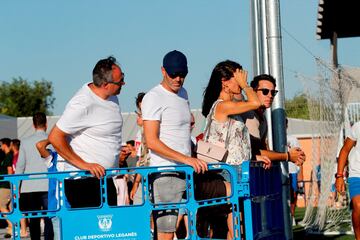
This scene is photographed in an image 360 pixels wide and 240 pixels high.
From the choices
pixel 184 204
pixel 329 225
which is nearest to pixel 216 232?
pixel 184 204

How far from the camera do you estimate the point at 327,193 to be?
17.0m

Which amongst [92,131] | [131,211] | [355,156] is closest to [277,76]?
[355,156]

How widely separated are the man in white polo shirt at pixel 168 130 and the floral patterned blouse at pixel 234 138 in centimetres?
38

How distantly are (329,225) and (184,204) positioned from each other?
31.7ft

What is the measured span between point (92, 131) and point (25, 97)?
260ft

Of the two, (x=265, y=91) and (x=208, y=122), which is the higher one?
(x=265, y=91)

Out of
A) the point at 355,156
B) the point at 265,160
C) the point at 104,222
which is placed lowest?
the point at 104,222

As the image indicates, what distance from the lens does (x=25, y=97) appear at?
86125 mm

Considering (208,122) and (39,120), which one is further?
(39,120)

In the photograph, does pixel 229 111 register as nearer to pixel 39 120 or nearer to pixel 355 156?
pixel 355 156

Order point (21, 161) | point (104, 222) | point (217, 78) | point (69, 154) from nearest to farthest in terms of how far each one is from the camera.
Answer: point (104, 222)
point (69, 154)
point (217, 78)
point (21, 161)

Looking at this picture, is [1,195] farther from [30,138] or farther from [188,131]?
[188,131]

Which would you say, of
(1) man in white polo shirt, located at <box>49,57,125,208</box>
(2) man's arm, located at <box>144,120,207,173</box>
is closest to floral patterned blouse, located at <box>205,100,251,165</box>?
(2) man's arm, located at <box>144,120,207,173</box>

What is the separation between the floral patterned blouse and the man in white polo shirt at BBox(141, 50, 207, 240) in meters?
0.38
